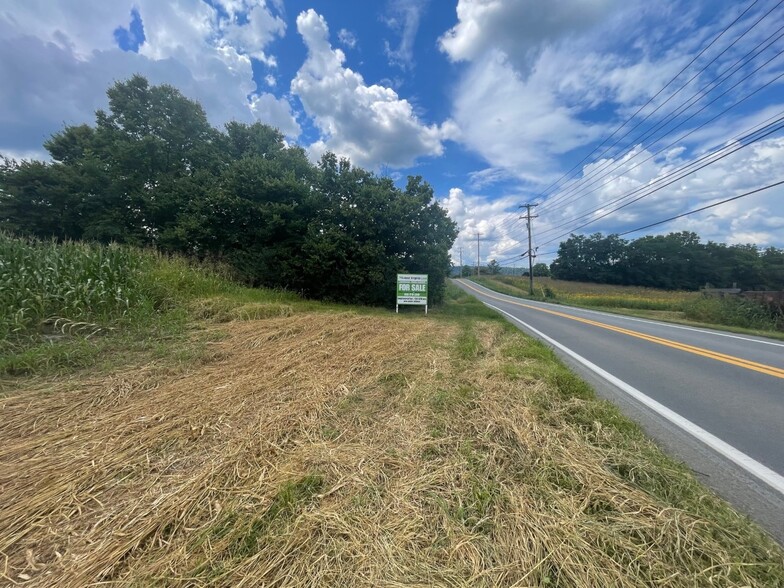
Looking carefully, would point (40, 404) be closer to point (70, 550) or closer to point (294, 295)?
point (70, 550)

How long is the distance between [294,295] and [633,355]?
10.4m

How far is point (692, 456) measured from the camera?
241cm

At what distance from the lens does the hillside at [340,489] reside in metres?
1.32

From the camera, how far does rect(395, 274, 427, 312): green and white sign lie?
1119 cm

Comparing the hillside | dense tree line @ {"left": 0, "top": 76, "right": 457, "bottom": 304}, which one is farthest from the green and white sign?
the hillside

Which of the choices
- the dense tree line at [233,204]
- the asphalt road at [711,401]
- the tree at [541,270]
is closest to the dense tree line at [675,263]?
the tree at [541,270]

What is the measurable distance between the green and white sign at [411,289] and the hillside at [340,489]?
782cm

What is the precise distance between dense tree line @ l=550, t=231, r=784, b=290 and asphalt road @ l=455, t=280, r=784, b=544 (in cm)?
6171

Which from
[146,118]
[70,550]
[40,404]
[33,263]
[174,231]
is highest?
[146,118]

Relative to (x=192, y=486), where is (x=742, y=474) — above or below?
below

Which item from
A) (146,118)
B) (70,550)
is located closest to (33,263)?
(70,550)

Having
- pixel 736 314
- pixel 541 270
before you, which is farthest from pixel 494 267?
pixel 736 314

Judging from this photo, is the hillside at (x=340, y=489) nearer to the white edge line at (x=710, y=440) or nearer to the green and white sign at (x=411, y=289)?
the white edge line at (x=710, y=440)

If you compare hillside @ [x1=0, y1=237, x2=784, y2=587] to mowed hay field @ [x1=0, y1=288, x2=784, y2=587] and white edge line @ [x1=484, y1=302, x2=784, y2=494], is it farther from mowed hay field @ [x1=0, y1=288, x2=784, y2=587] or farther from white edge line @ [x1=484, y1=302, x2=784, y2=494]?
white edge line @ [x1=484, y1=302, x2=784, y2=494]
